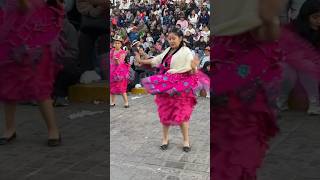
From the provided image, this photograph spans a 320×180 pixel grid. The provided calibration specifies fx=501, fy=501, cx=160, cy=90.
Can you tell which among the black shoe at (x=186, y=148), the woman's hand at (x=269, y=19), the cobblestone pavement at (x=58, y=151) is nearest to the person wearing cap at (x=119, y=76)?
the black shoe at (x=186, y=148)

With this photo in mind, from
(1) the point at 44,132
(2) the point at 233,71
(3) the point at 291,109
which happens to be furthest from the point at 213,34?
(1) the point at 44,132

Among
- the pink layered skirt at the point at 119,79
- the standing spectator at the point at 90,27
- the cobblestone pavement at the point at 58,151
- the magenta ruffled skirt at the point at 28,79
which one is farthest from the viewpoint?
the pink layered skirt at the point at 119,79

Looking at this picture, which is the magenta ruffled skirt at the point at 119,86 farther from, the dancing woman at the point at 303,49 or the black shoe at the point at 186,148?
the dancing woman at the point at 303,49

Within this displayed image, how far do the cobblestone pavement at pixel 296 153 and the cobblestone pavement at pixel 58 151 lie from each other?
64cm

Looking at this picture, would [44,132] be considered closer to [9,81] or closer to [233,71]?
[9,81]

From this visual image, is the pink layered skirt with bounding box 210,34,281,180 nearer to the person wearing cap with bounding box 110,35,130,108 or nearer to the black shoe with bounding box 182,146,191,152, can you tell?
the black shoe with bounding box 182,146,191,152

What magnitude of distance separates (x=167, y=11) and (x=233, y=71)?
1235 mm

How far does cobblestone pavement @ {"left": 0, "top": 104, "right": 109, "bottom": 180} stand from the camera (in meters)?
1.84

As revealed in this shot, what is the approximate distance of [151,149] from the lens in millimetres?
2424

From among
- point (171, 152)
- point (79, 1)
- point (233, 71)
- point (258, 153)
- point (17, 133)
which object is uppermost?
point (79, 1)

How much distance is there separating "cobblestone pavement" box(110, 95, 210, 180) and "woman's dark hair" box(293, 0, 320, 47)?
859mm

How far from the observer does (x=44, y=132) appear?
1.96 meters

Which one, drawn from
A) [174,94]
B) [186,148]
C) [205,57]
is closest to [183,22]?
[174,94]

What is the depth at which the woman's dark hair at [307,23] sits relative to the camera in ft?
4.09
